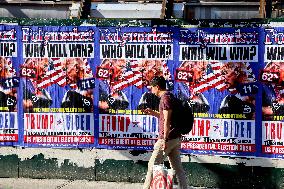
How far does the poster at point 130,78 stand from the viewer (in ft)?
28.9

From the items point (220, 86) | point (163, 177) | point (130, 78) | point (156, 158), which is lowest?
point (163, 177)

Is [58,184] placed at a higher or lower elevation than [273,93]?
lower

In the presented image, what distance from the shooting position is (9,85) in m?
9.28

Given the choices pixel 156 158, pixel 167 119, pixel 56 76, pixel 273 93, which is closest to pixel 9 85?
pixel 56 76

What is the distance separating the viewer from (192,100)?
877 cm

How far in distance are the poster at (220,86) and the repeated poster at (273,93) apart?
0.49ft

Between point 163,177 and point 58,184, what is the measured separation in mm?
2219

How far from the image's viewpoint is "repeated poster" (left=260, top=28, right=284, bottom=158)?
330 inches

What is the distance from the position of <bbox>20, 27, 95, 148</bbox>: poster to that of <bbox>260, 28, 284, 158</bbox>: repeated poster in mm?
2725

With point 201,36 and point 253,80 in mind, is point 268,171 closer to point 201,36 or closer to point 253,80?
point 253,80

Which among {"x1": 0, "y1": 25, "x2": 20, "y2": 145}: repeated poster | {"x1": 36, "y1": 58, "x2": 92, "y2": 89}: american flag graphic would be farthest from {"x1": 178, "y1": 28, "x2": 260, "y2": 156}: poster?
{"x1": 0, "y1": 25, "x2": 20, "y2": 145}: repeated poster

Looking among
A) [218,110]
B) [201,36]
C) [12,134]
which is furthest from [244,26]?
[12,134]

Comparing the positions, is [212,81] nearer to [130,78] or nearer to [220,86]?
A: [220,86]

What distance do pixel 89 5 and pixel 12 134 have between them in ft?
8.41
